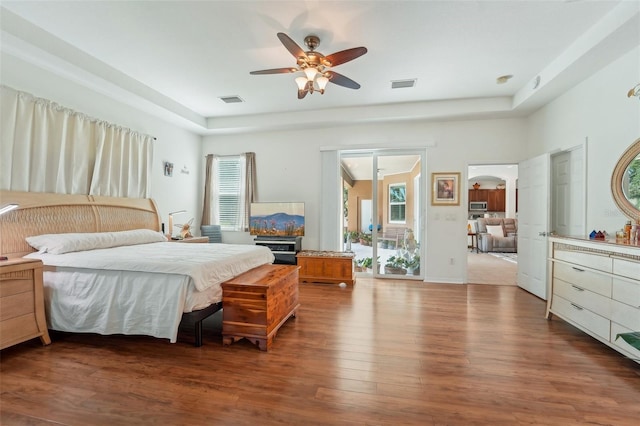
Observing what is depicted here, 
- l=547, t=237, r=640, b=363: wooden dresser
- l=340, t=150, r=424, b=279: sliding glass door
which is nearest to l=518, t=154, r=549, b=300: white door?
l=547, t=237, r=640, b=363: wooden dresser

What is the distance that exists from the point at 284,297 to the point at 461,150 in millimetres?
3961

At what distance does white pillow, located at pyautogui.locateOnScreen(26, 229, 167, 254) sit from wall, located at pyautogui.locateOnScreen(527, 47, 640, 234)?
5.47 meters

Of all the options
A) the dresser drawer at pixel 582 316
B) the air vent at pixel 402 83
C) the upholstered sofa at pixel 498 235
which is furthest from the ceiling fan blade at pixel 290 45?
the upholstered sofa at pixel 498 235

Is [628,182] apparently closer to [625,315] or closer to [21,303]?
[625,315]

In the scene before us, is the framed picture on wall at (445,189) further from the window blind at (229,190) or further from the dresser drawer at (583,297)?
the window blind at (229,190)

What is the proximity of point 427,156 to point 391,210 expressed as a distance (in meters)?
1.15

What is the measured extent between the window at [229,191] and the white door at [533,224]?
495cm

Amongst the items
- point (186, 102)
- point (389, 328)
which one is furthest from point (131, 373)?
point (186, 102)

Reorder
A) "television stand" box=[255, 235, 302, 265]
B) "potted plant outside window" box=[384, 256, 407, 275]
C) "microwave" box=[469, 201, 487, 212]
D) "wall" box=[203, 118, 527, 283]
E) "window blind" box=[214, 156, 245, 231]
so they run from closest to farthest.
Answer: "wall" box=[203, 118, 527, 283] → "television stand" box=[255, 235, 302, 265] → "potted plant outside window" box=[384, 256, 407, 275] → "window blind" box=[214, 156, 245, 231] → "microwave" box=[469, 201, 487, 212]

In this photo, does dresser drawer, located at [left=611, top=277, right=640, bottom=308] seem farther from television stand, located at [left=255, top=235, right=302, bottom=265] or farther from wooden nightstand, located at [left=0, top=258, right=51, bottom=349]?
wooden nightstand, located at [left=0, top=258, right=51, bottom=349]

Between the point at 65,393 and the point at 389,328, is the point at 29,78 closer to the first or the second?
the point at 65,393

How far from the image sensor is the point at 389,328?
285cm

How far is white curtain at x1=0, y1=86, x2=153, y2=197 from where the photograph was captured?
2.80 metres

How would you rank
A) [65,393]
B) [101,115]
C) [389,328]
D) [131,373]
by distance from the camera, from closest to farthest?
1. [65,393]
2. [131,373]
3. [389,328]
4. [101,115]
